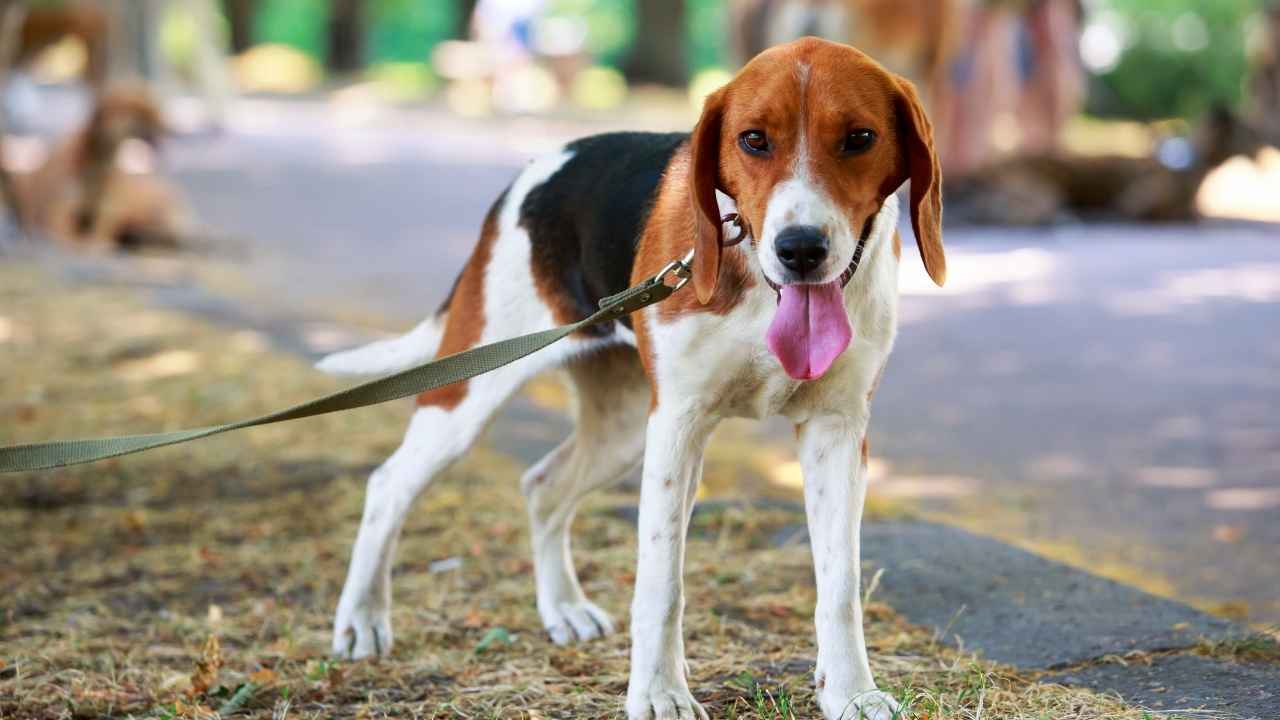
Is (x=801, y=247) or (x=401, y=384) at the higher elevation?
(x=801, y=247)

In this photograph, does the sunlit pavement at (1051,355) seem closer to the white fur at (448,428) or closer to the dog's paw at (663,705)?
the dog's paw at (663,705)

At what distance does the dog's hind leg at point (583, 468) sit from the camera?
4582 mm

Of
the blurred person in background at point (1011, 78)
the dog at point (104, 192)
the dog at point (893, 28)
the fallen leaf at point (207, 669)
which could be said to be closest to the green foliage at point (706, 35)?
the blurred person in background at point (1011, 78)

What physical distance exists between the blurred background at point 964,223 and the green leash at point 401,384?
2.63 meters

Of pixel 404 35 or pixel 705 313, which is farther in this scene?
pixel 404 35

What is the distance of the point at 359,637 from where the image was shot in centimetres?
452

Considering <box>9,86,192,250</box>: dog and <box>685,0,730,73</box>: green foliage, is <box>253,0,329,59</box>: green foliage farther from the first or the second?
<box>9,86,192,250</box>: dog

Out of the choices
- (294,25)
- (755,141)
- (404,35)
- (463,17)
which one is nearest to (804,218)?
(755,141)

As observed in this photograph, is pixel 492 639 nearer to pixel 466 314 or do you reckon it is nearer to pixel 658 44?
pixel 466 314

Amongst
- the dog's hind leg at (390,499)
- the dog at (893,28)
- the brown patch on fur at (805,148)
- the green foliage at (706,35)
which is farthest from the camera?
the green foliage at (706,35)

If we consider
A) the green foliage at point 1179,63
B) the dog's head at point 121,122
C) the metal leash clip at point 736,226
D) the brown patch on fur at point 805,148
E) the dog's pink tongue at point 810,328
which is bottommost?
the green foliage at point 1179,63

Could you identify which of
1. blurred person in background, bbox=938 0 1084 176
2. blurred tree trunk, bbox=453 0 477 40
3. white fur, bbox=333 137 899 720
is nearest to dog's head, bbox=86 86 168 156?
blurred person in background, bbox=938 0 1084 176

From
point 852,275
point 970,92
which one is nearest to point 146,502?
point 852,275

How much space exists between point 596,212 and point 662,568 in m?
0.95
